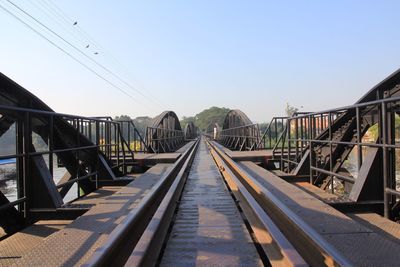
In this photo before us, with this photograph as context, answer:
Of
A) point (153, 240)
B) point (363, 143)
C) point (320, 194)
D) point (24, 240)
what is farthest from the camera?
point (320, 194)

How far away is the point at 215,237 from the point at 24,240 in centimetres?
228

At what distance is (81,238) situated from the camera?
3.78 m

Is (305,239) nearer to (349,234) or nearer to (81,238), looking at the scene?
(349,234)

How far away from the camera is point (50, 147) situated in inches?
238

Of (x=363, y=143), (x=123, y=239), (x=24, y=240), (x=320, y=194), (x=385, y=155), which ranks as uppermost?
(x=363, y=143)

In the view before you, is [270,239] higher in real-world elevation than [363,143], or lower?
lower

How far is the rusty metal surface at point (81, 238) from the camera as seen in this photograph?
3.19 metres

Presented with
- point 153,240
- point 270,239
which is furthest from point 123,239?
point 270,239

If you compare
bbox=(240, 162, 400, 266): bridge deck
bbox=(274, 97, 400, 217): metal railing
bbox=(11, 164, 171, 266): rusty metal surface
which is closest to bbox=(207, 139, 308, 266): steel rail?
bbox=(240, 162, 400, 266): bridge deck

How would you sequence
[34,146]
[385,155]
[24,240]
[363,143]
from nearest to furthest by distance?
[24,240], [385,155], [363,143], [34,146]

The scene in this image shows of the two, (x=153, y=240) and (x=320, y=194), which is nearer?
(x=153, y=240)

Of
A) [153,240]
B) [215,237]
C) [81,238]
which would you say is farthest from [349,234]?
[81,238]

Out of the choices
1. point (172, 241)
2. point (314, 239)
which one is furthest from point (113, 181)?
point (314, 239)

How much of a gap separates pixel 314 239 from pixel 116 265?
5.57ft
